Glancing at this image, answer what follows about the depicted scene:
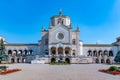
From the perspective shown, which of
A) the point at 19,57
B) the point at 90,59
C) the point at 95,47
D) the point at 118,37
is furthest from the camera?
the point at 118,37

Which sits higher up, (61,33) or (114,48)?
(61,33)

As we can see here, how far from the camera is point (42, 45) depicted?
8200cm

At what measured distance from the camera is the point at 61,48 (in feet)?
260

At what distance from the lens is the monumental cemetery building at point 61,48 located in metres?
75.1

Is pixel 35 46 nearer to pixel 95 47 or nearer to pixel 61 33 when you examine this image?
pixel 61 33

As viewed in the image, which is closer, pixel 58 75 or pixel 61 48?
pixel 58 75

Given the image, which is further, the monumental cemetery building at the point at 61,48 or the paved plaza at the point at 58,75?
the monumental cemetery building at the point at 61,48

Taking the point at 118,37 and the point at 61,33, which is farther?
the point at 118,37

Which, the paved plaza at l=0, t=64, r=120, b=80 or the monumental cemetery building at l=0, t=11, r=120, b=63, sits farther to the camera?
the monumental cemetery building at l=0, t=11, r=120, b=63

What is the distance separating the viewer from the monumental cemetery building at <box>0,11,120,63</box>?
75125 mm

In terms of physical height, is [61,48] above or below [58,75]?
above

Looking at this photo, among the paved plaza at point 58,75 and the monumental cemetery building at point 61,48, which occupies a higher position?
the monumental cemetery building at point 61,48

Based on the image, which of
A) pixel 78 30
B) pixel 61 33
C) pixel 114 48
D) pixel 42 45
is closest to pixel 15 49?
pixel 42 45

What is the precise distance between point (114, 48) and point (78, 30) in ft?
50.4
